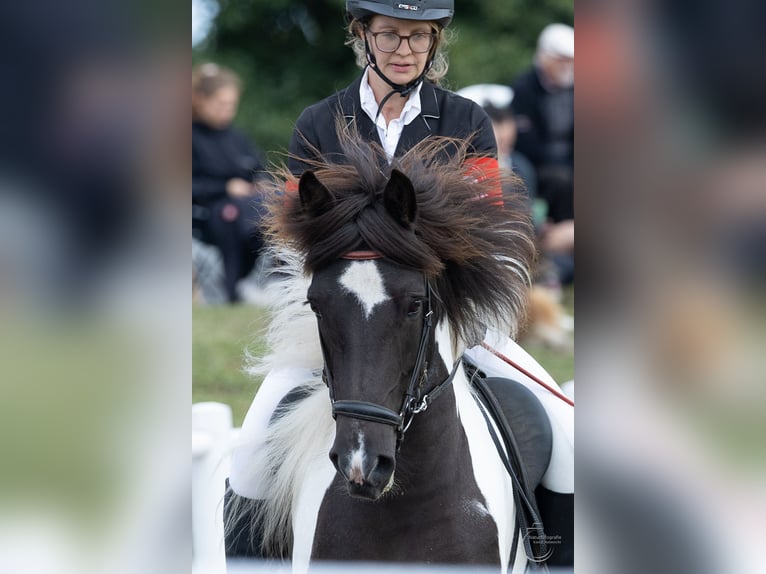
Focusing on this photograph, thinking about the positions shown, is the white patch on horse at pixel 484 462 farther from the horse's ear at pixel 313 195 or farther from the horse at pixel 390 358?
the horse's ear at pixel 313 195

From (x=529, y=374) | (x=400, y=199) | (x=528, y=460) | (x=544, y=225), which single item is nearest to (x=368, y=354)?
(x=400, y=199)

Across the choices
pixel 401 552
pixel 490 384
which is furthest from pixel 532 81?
pixel 401 552

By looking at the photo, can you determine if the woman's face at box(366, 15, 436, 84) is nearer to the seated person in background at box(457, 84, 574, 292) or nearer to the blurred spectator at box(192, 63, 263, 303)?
the blurred spectator at box(192, 63, 263, 303)

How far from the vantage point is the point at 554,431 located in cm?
337

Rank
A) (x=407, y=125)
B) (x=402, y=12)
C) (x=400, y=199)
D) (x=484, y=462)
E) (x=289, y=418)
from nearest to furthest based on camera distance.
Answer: (x=400, y=199) < (x=484, y=462) < (x=289, y=418) < (x=402, y=12) < (x=407, y=125)

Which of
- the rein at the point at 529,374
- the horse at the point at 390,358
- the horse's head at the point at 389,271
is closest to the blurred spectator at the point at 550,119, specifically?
the rein at the point at 529,374

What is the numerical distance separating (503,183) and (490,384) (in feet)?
2.49

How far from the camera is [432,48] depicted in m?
3.37

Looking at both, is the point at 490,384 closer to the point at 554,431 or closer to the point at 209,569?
the point at 554,431

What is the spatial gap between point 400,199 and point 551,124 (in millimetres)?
7783

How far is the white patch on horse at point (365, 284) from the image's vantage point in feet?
8.16

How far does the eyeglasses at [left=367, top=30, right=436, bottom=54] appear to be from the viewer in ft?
10.8

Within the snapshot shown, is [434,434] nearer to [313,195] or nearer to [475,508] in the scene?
[475,508]
